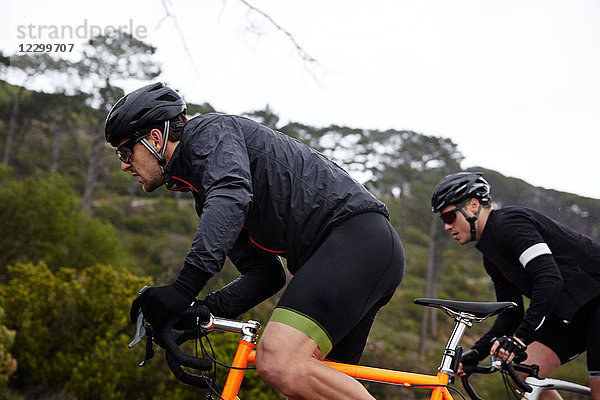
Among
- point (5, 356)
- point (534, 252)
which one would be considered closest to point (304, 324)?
point (534, 252)

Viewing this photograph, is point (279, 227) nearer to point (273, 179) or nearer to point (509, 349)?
point (273, 179)

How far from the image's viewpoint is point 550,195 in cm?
852

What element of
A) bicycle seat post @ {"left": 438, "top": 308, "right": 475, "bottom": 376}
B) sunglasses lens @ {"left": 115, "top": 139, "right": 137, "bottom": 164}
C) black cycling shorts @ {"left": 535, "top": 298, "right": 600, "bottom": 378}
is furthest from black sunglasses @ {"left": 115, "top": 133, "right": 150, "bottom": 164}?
black cycling shorts @ {"left": 535, "top": 298, "right": 600, "bottom": 378}

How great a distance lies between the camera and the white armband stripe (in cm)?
300

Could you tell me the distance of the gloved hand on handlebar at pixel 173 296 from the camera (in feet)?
5.88

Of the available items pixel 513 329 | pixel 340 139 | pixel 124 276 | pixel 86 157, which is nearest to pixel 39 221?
pixel 124 276

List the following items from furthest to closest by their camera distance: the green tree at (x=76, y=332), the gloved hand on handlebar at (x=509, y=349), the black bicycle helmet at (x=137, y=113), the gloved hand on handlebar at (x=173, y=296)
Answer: the green tree at (x=76, y=332), the gloved hand on handlebar at (x=509, y=349), the black bicycle helmet at (x=137, y=113), the gloved hand on handlebar at (x=173, y=296)

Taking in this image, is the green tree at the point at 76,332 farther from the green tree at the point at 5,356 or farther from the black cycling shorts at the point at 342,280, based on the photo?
the black cycling shorts at the point at 342,280

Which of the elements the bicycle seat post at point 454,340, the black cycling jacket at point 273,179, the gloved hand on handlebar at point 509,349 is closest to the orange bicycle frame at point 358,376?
the bicycle seat post at point 454,340

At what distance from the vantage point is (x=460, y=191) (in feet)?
11.1

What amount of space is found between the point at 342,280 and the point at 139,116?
1.08 metres

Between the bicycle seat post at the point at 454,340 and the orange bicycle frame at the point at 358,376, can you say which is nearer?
the orange bicycle frame at the point at 358,376

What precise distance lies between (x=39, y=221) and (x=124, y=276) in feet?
22.3

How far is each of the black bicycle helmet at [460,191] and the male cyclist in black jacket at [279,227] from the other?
126cm
